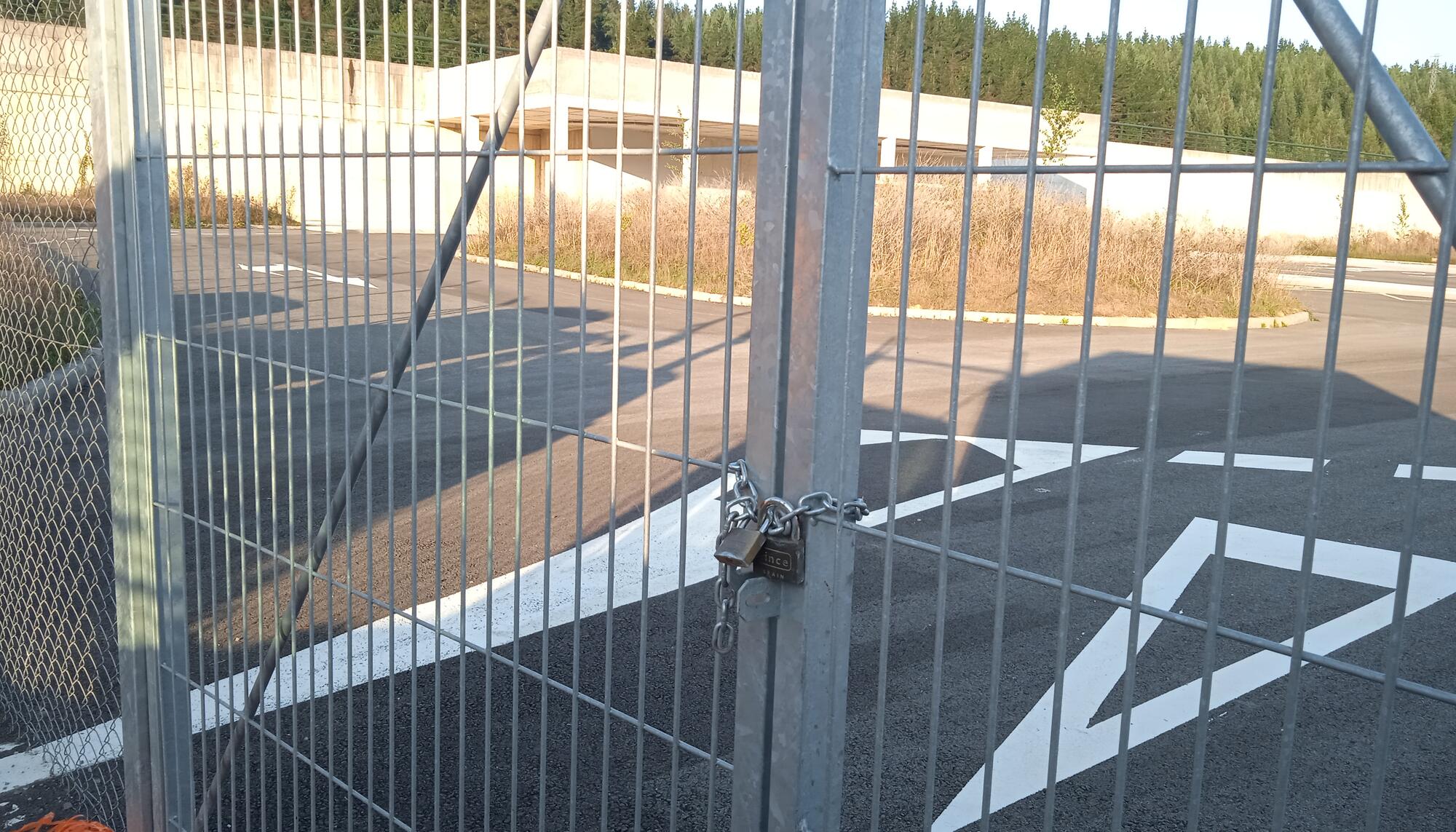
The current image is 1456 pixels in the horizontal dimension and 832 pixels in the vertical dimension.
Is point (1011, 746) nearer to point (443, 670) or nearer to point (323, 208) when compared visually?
point (443, 670)

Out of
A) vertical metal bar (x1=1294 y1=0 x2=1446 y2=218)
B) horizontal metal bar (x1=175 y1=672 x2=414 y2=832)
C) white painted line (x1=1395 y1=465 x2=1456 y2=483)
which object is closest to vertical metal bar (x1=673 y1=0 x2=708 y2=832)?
vertical metal bar (x1=1294 y1=0 x2=1446 y2=218)

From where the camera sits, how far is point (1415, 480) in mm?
1163

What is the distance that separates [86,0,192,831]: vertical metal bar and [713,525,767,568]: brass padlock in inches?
84.1

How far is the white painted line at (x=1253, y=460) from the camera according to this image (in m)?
8.02

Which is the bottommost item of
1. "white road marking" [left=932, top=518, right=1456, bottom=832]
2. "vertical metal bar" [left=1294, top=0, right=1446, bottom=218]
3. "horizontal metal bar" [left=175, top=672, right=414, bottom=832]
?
"white road marking" [left=932, top=518, right=1456, bottom=832]

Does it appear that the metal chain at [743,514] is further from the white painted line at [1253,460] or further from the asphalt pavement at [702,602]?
the white painted line at [1253,460]

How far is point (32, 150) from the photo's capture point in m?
4.15

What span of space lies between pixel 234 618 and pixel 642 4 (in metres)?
3.77

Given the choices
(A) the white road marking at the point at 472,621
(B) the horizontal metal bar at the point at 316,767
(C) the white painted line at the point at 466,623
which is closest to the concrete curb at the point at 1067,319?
(A) the white road marking at the point at 472,621

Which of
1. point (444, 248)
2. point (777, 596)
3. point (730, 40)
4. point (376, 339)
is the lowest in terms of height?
point (376, 339)

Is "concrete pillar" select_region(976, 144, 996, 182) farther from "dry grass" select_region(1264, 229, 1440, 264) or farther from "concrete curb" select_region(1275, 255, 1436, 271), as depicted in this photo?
"dry grass" select_region(1264, 229, 1440, 264)

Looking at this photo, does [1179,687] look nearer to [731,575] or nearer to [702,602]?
[702,602]

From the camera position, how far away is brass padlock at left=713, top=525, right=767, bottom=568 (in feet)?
5.67

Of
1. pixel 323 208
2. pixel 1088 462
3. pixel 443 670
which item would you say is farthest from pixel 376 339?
pixel 323 208
